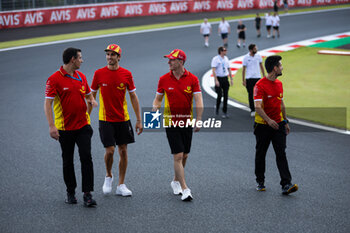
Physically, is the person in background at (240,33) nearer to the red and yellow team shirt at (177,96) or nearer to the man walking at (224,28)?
the man walking at (224,28)

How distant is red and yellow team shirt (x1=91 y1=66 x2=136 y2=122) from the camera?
21.8 feet

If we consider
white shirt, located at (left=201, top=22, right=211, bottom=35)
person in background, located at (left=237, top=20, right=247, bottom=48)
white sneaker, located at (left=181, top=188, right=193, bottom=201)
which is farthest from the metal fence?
white sneaker, located at (left=181, top=188, right=193, bottom=201)

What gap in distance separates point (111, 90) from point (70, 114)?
28.2 inches

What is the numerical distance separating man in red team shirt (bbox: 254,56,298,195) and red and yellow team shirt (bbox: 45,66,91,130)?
2475mm

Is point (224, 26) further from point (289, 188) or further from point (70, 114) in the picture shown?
point (70, 114)

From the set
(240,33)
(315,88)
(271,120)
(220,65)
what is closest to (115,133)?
(271,120)

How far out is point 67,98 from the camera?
6.23 m

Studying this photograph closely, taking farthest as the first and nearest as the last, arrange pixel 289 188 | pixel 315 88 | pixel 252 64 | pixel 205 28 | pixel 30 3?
1. pixel 30 3
2. pixel 205 28
3. pixel 315 88
4. pixel 252 64
5. pixel 289 188

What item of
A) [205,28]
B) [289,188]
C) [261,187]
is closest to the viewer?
[289,188]

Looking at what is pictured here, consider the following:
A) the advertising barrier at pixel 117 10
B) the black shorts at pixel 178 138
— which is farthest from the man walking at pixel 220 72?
the advertising barrier at pixel 117 10

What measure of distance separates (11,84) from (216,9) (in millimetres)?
28011

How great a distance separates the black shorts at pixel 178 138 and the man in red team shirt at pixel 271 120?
107cm

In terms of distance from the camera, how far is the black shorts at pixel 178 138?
6.62 metres

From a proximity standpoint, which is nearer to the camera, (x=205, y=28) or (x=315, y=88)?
(x=315, y=88)
